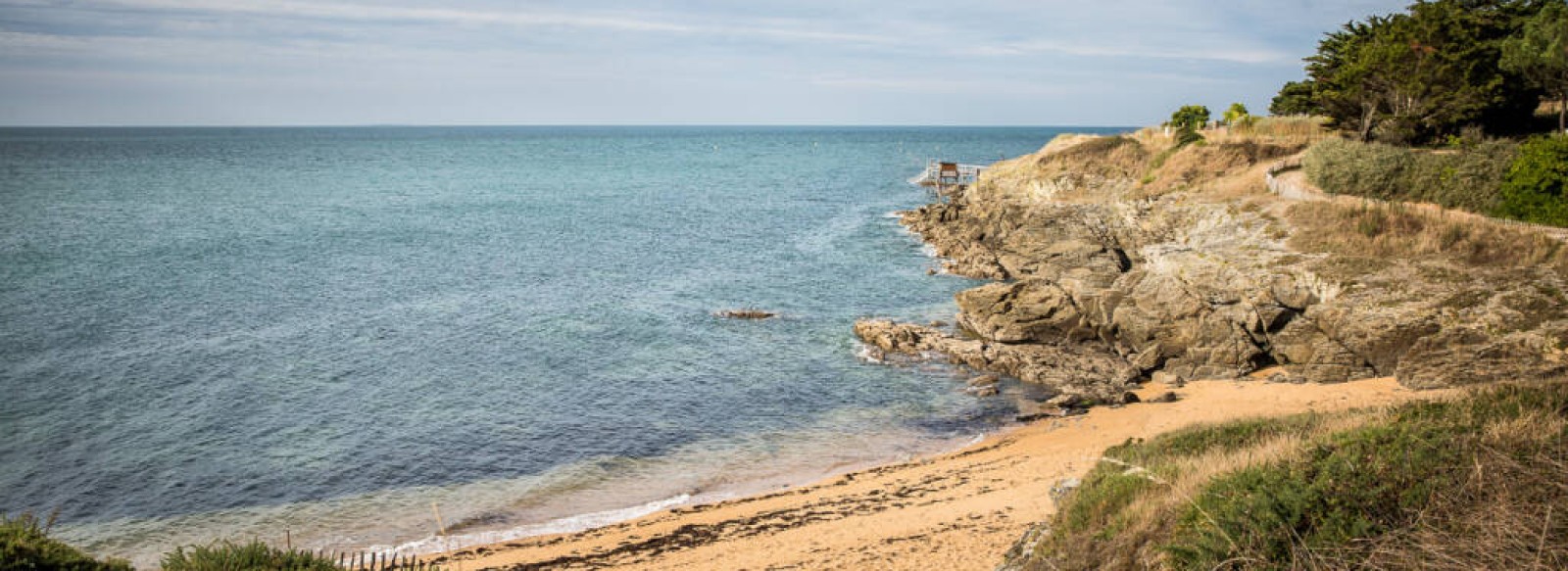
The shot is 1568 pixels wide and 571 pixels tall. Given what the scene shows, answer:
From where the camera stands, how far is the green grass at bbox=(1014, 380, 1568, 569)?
8.31m

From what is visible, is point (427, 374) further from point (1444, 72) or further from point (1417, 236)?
point (1444, 72)

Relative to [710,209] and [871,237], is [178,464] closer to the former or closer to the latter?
[871,237]

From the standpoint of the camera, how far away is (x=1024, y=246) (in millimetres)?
52156

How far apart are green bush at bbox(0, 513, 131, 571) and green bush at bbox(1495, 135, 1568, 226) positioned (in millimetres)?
40983

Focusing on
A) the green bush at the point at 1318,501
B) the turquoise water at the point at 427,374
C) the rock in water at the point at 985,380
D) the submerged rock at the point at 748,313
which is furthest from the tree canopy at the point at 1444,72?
the green bush at the point at 1318,501

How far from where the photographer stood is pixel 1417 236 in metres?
31.5

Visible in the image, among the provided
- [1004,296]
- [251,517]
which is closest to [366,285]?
[251,517]

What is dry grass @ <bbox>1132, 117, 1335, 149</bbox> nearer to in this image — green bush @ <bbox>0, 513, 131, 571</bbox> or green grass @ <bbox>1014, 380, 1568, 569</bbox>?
green grass @ <bbox>1014, 380, 1568, 569</bbox>

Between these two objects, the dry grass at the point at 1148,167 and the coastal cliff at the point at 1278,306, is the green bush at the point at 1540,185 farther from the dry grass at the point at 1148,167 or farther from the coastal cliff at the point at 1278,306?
the dry grass at the point at 1148,167

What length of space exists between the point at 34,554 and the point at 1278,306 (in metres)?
32.4

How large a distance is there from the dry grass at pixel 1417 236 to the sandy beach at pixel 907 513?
7578mm

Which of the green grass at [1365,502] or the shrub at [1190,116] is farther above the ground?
the shrub at [1190,116]

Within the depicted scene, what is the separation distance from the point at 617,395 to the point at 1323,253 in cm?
2594

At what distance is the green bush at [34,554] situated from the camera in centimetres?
1047
